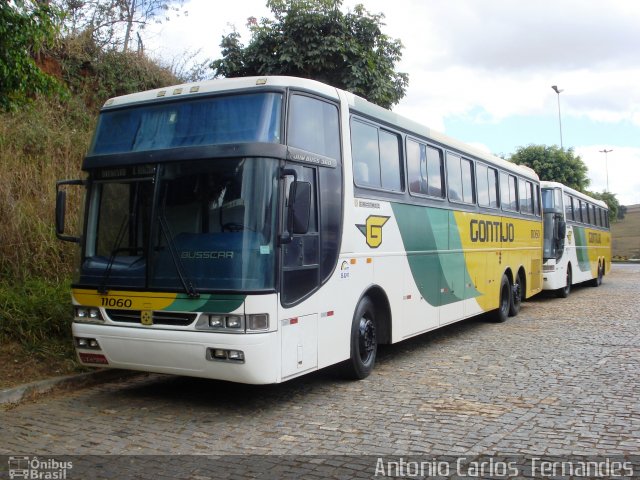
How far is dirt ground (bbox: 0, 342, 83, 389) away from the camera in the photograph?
7.52 meters

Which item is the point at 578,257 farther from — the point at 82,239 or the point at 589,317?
the point at 82,239

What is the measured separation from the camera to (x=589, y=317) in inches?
551

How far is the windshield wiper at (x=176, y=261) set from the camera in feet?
20.2

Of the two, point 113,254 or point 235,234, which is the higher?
point 235,234

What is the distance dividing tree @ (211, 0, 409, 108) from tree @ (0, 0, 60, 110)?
803 centimetres

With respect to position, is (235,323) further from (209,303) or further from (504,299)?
(504,299)

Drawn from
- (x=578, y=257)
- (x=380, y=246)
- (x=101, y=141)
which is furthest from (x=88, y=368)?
(x=578, y=257)

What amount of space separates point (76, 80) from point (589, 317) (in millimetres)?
13483

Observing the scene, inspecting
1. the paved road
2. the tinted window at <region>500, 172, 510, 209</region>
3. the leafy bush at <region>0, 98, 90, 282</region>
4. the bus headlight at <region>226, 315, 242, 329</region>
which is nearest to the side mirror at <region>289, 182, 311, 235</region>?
the bus headlight at <region>226, 315, 242, 329</region>

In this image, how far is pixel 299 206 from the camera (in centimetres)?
624

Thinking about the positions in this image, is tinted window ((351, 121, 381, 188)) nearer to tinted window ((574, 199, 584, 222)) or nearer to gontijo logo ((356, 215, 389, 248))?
Result: gontijo logo ((356, 215, 389, 248))

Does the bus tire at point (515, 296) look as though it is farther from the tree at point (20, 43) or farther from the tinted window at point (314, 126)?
the tree at point (20, 43)

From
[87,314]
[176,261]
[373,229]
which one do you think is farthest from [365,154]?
[87,314]

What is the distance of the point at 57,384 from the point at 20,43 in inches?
154
